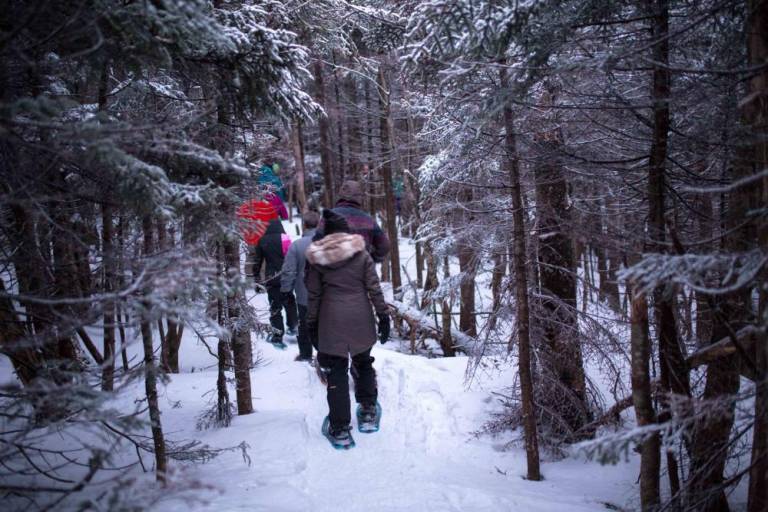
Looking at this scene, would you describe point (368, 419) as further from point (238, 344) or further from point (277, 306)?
point (277, 306)

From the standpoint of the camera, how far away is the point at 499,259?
692 centimetres

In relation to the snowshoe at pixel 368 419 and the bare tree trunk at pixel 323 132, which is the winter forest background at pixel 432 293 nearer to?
the snowshoe at pixel 368 419

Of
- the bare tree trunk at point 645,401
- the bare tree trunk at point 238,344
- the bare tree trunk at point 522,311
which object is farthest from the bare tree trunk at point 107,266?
the bare tree trunk at point 645,401

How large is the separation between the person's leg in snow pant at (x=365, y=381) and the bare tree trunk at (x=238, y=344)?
4.11 feet

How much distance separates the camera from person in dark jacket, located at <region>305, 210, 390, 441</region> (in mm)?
5105

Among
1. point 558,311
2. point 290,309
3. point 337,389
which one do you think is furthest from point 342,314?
point 290,309

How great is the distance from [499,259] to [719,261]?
4.19 meters

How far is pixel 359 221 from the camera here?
5.91m

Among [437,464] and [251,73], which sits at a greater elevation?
[251,73]

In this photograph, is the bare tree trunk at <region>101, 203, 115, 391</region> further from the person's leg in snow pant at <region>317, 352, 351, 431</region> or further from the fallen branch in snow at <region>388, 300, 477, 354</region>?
the fallen branch in snow at <region>388, 300, 477, 354</region>

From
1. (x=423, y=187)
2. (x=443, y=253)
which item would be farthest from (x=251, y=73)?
(x=423, y=187)

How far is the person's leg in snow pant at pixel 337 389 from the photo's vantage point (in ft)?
16.9

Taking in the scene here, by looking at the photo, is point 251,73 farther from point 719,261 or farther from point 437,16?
point 719,261

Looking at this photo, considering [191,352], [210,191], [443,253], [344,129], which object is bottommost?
[191,352]
